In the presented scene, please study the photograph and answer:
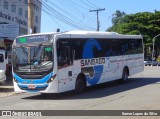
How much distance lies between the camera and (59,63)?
Result: 653 inches

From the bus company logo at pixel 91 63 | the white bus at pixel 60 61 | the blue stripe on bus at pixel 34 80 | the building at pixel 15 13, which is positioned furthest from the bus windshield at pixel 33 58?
the building at pixel 15 13

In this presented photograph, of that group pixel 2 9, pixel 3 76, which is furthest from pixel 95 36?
pixel 2 9

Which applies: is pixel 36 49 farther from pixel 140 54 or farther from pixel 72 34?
pixel 140 54

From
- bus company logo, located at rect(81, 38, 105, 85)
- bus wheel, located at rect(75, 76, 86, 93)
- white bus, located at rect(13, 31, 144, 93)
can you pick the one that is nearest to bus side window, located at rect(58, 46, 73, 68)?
white bus, located at rect(13, 31, 144, 93)

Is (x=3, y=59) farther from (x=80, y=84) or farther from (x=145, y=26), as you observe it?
(x=145, y=26)

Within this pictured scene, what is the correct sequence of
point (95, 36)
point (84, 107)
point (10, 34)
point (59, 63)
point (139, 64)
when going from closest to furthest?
1. point (84, 107)
2. point (59, 63)
3. point (95, 36)
4. point (139, 64)
5. point (10, 34)

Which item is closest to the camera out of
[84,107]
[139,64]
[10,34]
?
[84,107]

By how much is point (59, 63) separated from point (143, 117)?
6.54 m

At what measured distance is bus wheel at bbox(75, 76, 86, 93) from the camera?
59.4ft

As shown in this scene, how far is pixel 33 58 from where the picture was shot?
54.4 feet

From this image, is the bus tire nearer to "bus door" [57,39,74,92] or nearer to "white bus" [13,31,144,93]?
"white bus" [13,31,144,93]

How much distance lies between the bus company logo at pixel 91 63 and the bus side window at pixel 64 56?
1269mm

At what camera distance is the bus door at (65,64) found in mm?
16669

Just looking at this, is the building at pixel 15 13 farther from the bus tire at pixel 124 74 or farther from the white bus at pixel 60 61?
the white bus at pixel 60 61
